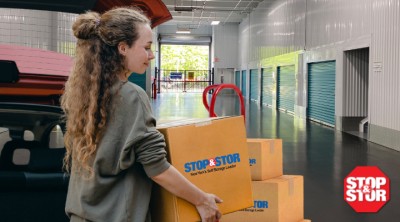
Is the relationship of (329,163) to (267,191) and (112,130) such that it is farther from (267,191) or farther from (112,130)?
(112,130)

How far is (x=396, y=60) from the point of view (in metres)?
7.45

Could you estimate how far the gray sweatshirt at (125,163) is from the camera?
1437 millimetres

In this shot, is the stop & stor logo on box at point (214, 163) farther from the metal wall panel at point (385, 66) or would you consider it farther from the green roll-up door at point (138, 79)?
the green roll-up door at point (138, 79)

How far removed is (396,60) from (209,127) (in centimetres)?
664

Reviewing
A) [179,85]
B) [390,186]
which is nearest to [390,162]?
[390,186]

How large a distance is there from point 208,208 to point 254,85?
2180 cm

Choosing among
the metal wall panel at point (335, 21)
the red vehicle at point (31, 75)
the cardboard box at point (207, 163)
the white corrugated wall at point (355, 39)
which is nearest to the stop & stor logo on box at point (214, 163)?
the cardboard box at point (207, 163)

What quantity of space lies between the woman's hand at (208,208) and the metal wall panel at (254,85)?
2009cm

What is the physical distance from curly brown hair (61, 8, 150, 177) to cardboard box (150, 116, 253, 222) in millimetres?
249

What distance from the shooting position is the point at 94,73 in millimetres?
1483

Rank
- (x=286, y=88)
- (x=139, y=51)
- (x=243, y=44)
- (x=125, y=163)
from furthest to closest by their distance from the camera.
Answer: (x=243, y=44) < (x=286, y=88) < (x=139, y=51) < (x=125, y=163)

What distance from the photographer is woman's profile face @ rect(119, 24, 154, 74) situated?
5.00ft

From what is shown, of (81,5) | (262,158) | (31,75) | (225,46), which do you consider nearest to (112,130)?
(31,75)

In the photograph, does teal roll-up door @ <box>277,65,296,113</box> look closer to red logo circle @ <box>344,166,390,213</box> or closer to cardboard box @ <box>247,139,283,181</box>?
red logo circle @ <box>344,166,390,213</box>
